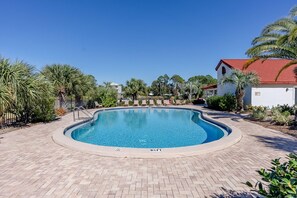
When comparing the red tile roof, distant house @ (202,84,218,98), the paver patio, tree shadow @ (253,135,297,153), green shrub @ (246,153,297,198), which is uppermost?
the red tile roof

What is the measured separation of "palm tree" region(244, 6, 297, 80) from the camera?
1123cm

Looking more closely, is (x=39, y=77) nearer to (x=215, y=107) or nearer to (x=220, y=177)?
(x=220, y=177)

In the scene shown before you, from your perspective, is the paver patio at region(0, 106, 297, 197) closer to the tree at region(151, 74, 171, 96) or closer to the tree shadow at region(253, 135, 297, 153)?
the tree shadow at region(253, 135, 297, 153)

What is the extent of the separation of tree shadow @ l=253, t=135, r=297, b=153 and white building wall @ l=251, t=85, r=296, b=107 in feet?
40.2

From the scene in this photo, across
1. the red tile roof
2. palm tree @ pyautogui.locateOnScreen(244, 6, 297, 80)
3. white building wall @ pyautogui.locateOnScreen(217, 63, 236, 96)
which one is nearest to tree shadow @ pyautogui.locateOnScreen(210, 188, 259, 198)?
palm tree @ pyautogui.locateOnScreen(244, 6, 297, 80)

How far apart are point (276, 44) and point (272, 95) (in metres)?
10.9

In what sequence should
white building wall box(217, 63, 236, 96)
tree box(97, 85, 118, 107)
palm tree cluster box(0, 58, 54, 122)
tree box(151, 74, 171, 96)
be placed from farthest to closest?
tree box(151, 74, 171, 96)
tree box(97, 85, 118, 107)
white building wall box(217, 63, 236, 96)
palm tree cluster box(0, 58, 54, 122)

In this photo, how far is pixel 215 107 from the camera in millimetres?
22797

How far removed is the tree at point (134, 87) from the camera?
34.7m

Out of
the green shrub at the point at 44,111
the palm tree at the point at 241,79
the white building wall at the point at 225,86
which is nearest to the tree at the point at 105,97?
the green shrub at the point at 44,111

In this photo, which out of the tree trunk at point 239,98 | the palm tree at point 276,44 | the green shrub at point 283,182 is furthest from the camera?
the tree trunk at point 239,98

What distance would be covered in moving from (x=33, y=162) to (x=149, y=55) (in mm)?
35763

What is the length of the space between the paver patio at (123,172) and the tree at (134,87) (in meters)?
27.6

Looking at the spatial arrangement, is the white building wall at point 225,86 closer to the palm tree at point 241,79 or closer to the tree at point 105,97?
the palm tree at point 241,79
